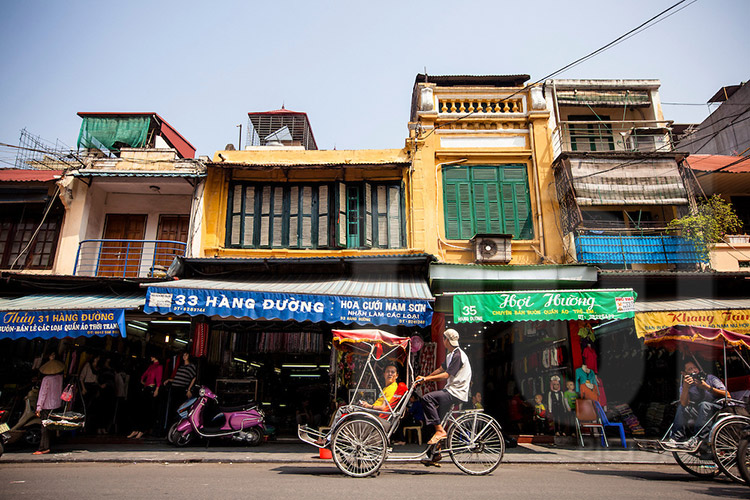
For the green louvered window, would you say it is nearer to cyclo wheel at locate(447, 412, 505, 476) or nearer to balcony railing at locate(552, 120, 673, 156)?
balcony railing at locate(552, 120, 673, 156)

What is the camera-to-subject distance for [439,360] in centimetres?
1117

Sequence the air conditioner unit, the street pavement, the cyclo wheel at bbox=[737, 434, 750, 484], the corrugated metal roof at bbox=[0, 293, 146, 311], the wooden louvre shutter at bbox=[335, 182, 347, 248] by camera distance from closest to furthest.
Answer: the cyclo wheel at bbox=[737, 434, 750, 484] → the street pavement → the corrugated metal roof at bbox=[0, 293, 146, 311] → the air conditioner unit → the wooden louvre shutter at bbox=[335, 182, 347, 248]

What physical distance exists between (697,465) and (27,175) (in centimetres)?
1713

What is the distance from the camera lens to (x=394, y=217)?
1297 cm

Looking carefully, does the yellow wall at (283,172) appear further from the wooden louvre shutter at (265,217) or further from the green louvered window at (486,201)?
the green louvered window at (486,201)

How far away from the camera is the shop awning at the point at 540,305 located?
9.80 meters

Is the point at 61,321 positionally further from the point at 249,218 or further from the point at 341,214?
the point at 341,214

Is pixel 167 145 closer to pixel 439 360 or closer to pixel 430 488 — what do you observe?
pixel 439 360

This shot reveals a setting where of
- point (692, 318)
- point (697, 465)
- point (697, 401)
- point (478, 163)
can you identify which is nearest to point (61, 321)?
point (478, 163)

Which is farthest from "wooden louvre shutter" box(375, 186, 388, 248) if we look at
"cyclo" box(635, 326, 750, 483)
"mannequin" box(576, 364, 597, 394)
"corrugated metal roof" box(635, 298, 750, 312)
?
"cyclo" box(635, 326, 750, 483)

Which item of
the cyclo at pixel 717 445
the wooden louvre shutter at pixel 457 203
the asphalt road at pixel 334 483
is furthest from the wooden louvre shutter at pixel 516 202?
the asphalt road at pixel 334 483

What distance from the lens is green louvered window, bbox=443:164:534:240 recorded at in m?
12.8

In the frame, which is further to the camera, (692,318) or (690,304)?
(690,304)

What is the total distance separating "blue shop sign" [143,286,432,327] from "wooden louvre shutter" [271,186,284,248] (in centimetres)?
349
